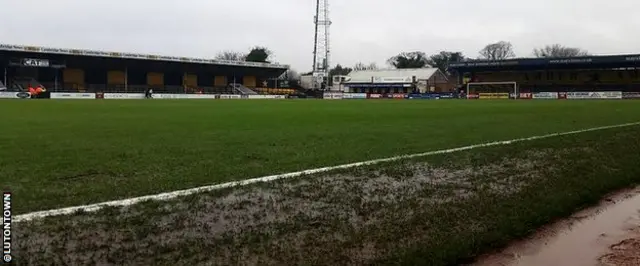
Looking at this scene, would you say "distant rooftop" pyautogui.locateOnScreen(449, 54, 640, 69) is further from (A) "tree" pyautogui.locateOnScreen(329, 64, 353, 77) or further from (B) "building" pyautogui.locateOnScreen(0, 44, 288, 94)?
(A) "tree" pyautogui.locateOnScreen(329, 64, 353, 77)

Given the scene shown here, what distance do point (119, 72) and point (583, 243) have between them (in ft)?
321

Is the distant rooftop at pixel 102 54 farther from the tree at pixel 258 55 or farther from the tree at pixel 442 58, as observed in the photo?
the tree at pixel 442 58

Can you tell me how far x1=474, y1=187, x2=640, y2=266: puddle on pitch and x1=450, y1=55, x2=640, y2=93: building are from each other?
306ft

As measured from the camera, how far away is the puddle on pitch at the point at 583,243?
17.7 feet

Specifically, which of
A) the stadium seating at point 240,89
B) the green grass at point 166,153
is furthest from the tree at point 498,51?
the green grass at point 166,153

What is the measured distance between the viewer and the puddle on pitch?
5394 mm

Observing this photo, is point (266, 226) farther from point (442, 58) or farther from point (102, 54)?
point (442, 58)

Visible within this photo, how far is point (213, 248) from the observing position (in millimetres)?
5293

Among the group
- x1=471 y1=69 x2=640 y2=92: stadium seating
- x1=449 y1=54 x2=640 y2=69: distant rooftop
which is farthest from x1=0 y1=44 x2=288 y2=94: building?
x1=471 y1=69 x2=640 y2=92: stadium seating

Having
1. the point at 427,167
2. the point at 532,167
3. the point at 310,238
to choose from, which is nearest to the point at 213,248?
the point at 310,238

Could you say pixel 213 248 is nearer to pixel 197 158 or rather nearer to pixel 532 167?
pixel 197 158

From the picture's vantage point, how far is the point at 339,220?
6.45 meters

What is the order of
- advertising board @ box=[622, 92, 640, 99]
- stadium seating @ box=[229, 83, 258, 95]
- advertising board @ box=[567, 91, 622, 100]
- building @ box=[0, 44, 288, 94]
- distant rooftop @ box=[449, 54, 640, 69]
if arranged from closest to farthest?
advertising board @ box=[622, 92, 640, 99] < advertising board @ box=[567, 91, 622, 100] < building @ box=[0, 44, 288, 94] < distant rooftop @ box=[449, 54, 640, 69] < stadium seating @ box=[229, 83, 258, 95]

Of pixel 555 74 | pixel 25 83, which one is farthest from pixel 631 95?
pixel 25 83
